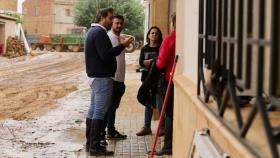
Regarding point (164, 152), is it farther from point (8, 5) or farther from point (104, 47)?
point (8, 5)

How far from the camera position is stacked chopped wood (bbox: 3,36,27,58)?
1541 inches

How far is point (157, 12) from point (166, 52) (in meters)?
3.60

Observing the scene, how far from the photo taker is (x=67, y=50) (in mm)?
52375

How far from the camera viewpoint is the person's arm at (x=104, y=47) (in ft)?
21.9

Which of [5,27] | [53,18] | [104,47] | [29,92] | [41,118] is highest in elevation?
[53,18]

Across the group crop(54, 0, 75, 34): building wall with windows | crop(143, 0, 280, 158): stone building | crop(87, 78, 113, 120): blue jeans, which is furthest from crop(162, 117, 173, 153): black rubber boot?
crop(54, 0, 75, 34): building wall with windows

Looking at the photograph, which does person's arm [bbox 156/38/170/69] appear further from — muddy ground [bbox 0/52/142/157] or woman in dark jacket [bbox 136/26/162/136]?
muddy ground [bbox 0/52/142/157]

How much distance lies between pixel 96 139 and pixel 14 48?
1389 inches

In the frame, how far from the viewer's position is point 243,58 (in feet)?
9.09

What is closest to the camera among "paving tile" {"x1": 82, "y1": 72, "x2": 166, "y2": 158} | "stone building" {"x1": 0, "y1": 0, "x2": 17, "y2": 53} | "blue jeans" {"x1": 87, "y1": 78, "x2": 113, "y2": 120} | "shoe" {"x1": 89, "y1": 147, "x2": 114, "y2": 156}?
"blue jeans" {"x1": 87, "y1": 78, "x2": 113, "y2": 120}

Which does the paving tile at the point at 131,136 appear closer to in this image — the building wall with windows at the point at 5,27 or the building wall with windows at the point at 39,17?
the building wall with windows at the point at 5,27

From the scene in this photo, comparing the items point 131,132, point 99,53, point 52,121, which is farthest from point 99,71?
point 52,121

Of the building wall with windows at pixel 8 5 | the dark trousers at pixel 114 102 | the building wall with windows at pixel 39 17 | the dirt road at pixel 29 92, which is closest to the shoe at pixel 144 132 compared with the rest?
the dark trousers at pixel 114 102

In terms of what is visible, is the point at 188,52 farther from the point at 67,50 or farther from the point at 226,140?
the point at 67,50
